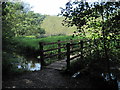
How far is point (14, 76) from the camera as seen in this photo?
437 centimetres

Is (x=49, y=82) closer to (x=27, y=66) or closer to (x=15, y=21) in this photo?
(x=27, y=66)

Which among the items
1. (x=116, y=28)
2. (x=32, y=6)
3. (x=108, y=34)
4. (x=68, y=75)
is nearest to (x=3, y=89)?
(x=68, y=75)

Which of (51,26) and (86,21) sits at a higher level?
(51,26)

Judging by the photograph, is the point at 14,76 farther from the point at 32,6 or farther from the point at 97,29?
the point at 32,6

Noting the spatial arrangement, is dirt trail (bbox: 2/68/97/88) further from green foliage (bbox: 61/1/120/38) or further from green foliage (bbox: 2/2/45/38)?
green foliage (bbox: 61/1/120/38)

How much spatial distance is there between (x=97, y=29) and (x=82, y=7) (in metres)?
0.71

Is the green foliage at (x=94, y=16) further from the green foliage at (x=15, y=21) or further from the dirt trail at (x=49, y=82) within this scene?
the green foliage at (x=15, y=21)

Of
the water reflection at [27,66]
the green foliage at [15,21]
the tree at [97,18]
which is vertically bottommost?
the water reflection at [27,66]

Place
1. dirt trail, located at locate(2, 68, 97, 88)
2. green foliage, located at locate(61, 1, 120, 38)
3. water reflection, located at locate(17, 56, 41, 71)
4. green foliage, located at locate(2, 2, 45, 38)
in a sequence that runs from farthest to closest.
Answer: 1. water reflection, located at locate(17, 56, 41, 71)
2. green foliage, located at locate(2, 2, 45, 38)
3. dirt trail, located at locate(2, 68, 97, 88)
4. green foliage, located at locate(61, 1, 120, 38)

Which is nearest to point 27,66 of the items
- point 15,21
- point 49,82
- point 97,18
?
point 49,82

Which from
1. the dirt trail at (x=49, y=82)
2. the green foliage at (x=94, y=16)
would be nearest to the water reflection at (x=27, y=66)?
the dirt trail at (x=49, y=82)

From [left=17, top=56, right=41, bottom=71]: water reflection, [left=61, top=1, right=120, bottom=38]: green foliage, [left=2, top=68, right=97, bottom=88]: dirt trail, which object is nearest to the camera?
[left=61, top=1, right=120, bottom=38]: green foliage

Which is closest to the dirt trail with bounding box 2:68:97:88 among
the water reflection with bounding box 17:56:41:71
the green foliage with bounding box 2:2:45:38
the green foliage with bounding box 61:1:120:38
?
the water reflection with bounding box 17:56:41:71

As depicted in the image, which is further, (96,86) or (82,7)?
Answer: (96,86)
